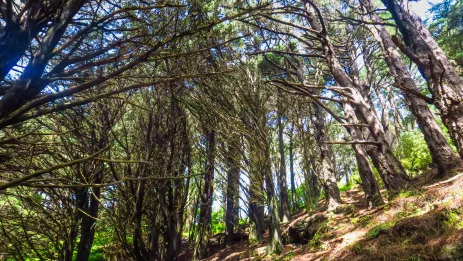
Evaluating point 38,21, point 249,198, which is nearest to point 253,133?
point 249,198

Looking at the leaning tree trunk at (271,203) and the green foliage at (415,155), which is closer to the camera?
the leaning tree trunk at (271,203)

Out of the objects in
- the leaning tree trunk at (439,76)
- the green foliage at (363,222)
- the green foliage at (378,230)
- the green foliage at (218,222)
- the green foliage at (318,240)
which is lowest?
the green foliage at (318,240)

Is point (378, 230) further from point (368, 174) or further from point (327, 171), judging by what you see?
point (327, 171)

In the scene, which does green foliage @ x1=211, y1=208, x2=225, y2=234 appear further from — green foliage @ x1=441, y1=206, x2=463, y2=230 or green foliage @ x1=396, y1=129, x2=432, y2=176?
green foliage @ x1=441, y1=206, x2=463, y2=230

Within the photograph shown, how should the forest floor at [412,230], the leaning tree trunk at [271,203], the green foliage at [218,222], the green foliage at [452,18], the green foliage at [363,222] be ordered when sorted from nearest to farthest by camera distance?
the forest floor at [412,230] < the green foliage at [363,222] < the leaning tree trunk at [271,203] < the green foliage at [452,18] < the green foliage at [218,222]

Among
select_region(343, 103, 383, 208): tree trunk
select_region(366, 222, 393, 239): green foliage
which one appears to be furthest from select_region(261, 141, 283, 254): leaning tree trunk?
select_region(366, 222, 393, 239): green foliage

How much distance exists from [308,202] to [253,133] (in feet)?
19.8

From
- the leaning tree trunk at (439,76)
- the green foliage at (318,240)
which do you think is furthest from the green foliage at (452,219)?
the green foliage at (318,240)

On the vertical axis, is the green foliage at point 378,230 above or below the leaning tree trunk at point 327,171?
below

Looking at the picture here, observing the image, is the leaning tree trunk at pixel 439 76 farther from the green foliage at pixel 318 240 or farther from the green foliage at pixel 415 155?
the green foliage at pixel 415 155

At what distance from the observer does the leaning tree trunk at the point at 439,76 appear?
2.71 m

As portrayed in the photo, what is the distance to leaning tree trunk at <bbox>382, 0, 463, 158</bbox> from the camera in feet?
8.87

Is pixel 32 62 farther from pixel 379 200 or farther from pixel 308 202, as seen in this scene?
pixel 308 202

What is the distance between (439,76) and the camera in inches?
113
